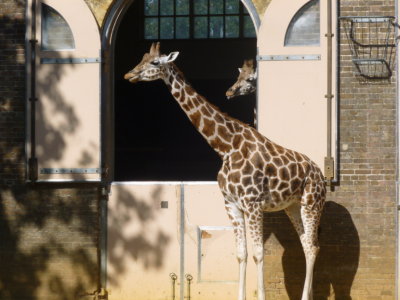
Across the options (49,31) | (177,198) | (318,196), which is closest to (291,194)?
(318,196)

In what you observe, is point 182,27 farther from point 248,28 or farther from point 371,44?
point 371,44

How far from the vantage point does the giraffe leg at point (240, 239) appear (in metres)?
8.98

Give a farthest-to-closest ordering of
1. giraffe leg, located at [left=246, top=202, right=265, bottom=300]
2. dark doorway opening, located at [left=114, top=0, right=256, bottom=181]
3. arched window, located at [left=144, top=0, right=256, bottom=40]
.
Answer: arched window, located at [left=144, top=0, right=256, bottom=40]
dark doorway opening, located at [left=114, top=0, right=256, bottom=181]
giraffe leg, located at [left=246, top=202, right=265, bottom=300]

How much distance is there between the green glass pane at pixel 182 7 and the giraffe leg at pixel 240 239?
16.0 metres

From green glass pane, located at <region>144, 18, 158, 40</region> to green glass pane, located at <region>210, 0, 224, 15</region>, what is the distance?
169cm

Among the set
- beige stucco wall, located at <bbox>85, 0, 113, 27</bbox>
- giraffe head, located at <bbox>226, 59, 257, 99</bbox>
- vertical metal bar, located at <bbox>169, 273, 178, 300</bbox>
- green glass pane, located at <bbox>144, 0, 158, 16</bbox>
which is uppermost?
green glass pane, located at <bbox>144, 0, 158, 16</bbox>

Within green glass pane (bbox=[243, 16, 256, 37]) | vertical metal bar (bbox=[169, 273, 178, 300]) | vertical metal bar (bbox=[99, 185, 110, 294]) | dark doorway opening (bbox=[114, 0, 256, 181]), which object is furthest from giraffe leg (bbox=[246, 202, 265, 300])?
green glass pane (bbox=[243, 16, 256, 37])

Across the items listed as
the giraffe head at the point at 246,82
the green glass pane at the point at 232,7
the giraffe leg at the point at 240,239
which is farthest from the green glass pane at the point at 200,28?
the giraffe leg at the point at 240,239

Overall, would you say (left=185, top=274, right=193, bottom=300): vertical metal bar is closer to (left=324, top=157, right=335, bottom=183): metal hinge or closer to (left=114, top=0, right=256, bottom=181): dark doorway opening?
(left=324, top=157, right=335, bottom=183): metal hinge

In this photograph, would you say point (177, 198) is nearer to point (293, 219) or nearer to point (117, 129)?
point (293, 219)

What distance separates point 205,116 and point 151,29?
1544 cm

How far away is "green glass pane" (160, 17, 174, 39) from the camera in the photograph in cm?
2405

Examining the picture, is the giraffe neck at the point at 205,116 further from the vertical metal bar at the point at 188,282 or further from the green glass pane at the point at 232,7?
the green glass pane at the point at 232,7

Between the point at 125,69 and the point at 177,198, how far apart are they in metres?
13.2
